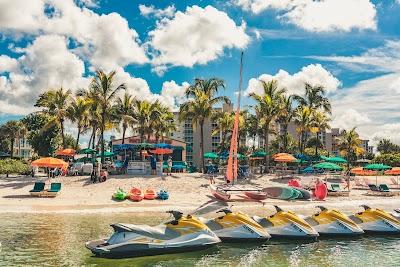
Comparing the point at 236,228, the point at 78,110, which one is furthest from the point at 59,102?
the point at 236,228

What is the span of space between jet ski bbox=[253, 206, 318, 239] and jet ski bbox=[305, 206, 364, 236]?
1129mm

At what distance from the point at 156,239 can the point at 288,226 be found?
25.5ft

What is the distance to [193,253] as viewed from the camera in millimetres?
20344

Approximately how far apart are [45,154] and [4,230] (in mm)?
55717

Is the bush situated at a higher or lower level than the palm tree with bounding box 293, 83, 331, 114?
lower

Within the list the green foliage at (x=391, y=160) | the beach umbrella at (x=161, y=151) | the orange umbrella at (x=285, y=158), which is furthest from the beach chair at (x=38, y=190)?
the green foliage at (x=391, y=160)

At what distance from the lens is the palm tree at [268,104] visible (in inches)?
2266

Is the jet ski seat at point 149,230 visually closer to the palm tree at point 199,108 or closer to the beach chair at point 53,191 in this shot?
the beach chair at point 53,191

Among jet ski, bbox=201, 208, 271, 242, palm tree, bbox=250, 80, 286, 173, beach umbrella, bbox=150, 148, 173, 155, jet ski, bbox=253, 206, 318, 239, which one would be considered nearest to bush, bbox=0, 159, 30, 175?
beach umbrella, bbox=150, 148, 173, 155

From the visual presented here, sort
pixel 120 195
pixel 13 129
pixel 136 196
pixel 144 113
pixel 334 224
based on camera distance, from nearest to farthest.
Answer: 1. pixel 334 224
2. pixel 136 196
3. pixel 120 195
4. pixel 144 113
5. pixel 13 129

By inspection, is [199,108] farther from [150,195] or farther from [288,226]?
[288,226]

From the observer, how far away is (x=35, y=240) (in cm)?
2183

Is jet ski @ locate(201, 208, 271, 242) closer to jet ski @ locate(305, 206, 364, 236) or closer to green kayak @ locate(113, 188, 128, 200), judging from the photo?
jet ski @ locate(305, 206, 364, 236)

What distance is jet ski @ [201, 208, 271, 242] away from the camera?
873 inches
